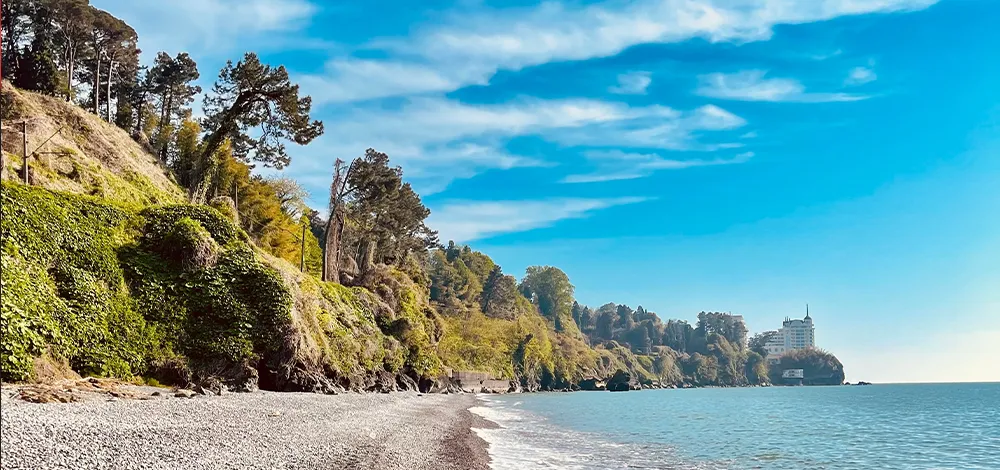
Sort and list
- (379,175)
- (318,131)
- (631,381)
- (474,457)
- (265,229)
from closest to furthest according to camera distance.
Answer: (474,457) < (318,131) < (265,229) < (379,175) < (631,381)

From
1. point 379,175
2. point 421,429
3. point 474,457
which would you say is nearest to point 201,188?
point 379,175

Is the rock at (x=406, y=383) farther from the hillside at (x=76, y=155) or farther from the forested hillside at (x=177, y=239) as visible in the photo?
the hillside at (x=76, y=155)

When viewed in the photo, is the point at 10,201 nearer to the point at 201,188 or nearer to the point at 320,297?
the point at 320,297

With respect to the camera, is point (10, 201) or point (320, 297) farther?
point (320, 297)

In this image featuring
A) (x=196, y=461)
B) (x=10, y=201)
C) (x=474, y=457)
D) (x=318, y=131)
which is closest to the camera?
(x=196, y=461)

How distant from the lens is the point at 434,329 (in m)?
81.6

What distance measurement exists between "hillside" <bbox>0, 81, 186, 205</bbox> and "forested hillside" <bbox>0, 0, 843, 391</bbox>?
0.14 meters

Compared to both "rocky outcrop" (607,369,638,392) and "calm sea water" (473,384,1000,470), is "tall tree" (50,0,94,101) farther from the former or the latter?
"rocky outcrop" (607,369,638,392)

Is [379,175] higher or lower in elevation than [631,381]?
higher

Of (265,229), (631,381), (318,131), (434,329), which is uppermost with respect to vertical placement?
Answer: (318,131)

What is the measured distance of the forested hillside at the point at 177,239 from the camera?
24281 millimetres

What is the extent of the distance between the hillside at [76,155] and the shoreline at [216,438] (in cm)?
1807

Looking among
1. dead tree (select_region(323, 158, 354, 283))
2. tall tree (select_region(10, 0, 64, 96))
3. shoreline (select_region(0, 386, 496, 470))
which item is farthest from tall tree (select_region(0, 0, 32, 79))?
shoreline (select_region(0, 386, 496, 470))

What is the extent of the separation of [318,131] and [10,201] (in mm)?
25141
